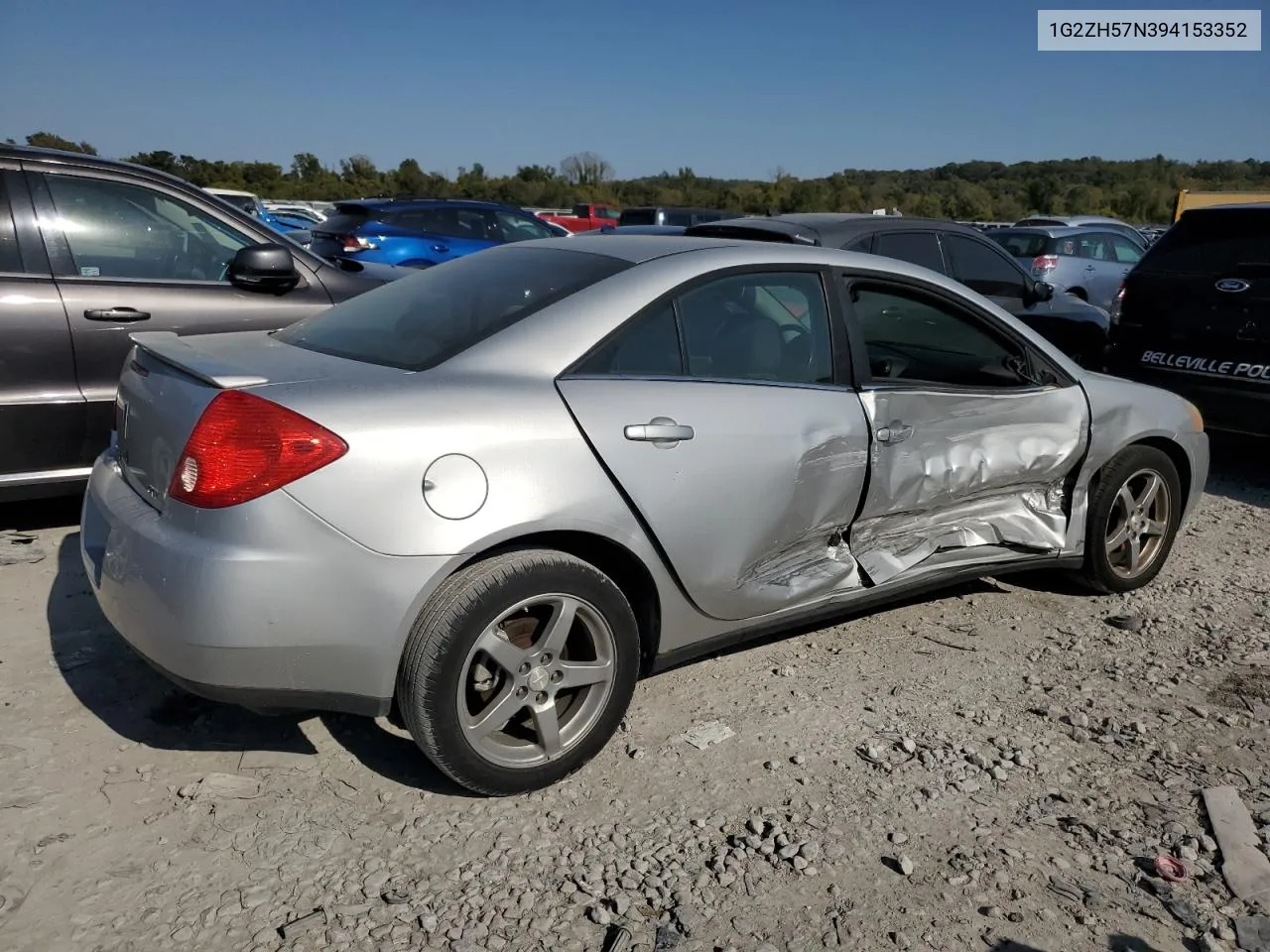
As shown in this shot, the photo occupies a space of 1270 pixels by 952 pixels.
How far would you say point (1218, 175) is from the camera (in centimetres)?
5997

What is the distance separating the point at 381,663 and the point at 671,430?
104cm

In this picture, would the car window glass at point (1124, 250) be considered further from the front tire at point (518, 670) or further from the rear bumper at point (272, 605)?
the rear bumper at point (272, 605)

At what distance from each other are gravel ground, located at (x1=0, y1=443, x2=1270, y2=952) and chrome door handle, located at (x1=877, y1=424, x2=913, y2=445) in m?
0.86

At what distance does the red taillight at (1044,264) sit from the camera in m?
14.1

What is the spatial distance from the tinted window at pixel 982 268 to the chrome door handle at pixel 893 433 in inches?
157

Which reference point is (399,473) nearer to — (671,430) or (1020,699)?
(671,430)

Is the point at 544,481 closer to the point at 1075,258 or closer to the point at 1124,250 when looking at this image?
the point at 1075,258

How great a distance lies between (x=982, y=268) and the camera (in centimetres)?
735

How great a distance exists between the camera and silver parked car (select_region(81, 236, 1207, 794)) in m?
2.46

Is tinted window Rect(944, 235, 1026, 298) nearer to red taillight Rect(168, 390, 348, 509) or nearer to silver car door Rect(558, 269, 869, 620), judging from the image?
silver car door Rect(558, 269, 869, 620)

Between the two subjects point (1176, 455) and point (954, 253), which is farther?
point (954, 253)

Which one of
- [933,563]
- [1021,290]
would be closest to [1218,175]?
[1021,290]

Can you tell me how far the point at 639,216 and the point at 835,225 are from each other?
13332 mm

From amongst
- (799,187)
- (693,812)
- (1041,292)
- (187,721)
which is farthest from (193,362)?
(799,187)
